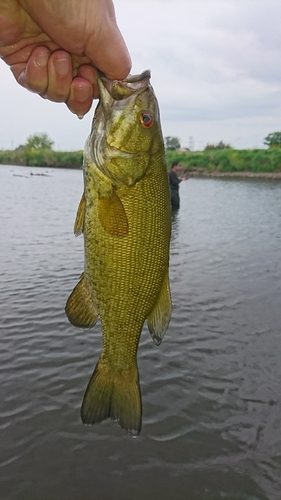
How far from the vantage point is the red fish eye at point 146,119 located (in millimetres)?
2441

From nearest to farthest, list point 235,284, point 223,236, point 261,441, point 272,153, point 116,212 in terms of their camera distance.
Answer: point 116,212 < point 261,441 < point 235,284 < point 223,236 < point 272,153

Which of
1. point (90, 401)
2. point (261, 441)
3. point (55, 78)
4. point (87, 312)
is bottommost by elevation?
point (261, 441)

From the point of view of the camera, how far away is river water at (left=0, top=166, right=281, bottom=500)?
466cm

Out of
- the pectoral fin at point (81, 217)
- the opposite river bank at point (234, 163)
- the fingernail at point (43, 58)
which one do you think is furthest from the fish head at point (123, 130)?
the opposite river bank at point (234, 163)

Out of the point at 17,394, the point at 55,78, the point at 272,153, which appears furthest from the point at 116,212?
the point at 272,153

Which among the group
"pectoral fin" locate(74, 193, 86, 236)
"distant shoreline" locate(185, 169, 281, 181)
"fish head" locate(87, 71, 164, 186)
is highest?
"fish head" locate(87, 71, 164, 186)

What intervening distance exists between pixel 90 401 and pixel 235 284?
8671 millimetres

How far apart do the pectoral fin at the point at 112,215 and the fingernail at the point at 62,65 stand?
0.98 meters

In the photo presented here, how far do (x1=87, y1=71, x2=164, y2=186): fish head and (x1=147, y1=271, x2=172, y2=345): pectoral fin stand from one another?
2.14ft

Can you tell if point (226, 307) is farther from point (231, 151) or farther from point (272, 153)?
point (231, 151)

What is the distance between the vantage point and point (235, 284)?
10883 mm

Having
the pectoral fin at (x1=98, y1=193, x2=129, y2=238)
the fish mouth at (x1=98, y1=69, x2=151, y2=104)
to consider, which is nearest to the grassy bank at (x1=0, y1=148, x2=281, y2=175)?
the fish mouth at (x1=98, y1=69, x2=151, y2=104)

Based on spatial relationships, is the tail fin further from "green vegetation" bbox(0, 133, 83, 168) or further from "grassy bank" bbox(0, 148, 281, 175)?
"green vegetation" bbox(0, 133, 83, 168)

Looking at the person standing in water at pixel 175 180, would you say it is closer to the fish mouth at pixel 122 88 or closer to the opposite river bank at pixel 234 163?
the fish mouth at pixel 122 88
